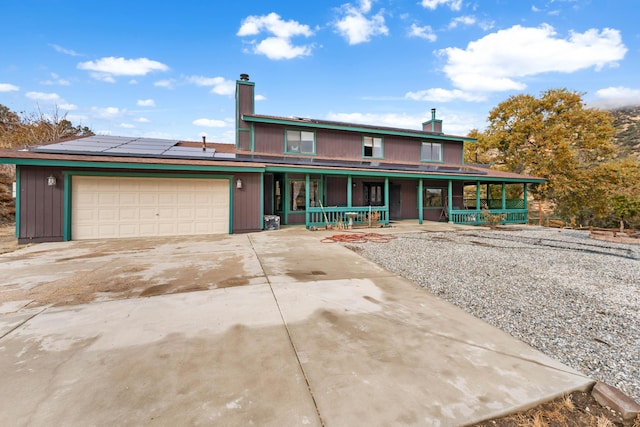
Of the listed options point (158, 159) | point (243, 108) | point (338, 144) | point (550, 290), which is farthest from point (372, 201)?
point (550, 290)

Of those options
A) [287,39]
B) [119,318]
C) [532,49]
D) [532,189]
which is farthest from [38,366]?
[532,49]

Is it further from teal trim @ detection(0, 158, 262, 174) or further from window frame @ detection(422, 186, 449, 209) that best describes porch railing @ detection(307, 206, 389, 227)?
window frame @ detection(422, 186, 449, 209)

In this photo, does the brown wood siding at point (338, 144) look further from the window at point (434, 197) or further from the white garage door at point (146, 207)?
the white garage door at point (146, 207)

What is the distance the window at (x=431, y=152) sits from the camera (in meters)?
15.1

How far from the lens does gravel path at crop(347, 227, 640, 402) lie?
2414 mm

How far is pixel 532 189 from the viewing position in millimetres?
19984

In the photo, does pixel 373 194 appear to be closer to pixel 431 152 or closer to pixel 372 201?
pixel 372 201

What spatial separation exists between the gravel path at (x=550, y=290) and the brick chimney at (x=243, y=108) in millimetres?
7746

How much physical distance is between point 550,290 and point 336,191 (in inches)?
367

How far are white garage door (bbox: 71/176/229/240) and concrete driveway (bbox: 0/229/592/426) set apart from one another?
460 cm

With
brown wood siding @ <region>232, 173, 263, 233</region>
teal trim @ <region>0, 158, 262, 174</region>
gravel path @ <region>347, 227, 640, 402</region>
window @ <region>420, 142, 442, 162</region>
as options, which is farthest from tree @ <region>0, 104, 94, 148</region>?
window @ <region>420, 142, 442, 162</region>

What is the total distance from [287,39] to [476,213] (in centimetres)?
1833

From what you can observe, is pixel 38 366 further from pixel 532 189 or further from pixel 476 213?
pixel 532 189

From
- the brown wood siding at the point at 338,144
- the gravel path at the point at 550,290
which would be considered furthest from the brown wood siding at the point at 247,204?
the brown wood siding at the point at 338,144
